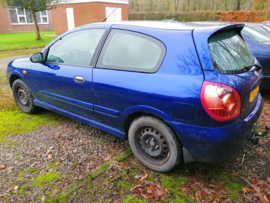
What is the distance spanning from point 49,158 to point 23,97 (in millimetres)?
1952

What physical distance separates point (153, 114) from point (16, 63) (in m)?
3.15

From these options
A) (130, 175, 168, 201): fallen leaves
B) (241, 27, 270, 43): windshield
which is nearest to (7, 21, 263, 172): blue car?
(130, 175, 168, 201): fallen leaves

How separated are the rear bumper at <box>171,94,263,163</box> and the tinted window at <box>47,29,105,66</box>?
5.43ft

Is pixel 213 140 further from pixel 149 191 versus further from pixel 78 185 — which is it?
pixel 78 185

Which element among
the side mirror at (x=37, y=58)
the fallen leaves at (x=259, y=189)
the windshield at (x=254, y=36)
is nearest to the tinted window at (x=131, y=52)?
the side mirror at (x=37, y=58)

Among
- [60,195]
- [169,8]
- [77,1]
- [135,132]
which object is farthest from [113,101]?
[169,8]

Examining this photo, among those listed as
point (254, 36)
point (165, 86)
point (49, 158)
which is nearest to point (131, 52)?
point (165, 86)

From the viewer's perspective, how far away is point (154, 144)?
2727mm

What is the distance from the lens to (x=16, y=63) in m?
4.31

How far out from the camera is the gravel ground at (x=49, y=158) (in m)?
2.52

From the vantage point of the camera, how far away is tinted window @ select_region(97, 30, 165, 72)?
2.54 m

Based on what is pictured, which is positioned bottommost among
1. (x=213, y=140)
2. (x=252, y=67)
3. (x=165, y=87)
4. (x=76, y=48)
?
(x=213, y=140)

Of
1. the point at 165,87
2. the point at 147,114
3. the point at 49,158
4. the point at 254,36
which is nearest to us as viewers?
the point at 165,87

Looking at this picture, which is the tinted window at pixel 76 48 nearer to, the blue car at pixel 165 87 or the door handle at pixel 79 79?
the blue car at pixel 165 87
